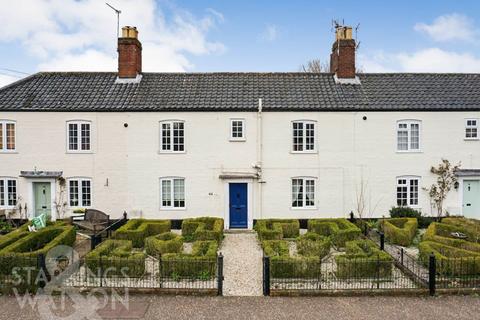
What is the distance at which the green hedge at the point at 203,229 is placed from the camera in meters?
16.4

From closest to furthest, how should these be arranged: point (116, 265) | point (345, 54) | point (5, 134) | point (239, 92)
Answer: point (116, 265)
point (5, 134)
point (239, 92)
point (345, 54)

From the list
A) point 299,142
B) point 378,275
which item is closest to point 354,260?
point 378,275

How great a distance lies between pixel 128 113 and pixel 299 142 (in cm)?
913

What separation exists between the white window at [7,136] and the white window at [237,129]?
11446 mm

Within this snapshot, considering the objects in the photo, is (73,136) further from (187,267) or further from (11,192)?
(187,267)

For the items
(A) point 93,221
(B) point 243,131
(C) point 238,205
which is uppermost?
(B) point 243,131

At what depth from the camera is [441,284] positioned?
11320mm

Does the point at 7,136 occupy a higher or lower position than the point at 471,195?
higher

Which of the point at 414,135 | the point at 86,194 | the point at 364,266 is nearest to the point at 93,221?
the point at 86,194

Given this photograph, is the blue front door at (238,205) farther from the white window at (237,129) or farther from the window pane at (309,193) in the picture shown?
the window pane at (309,193)

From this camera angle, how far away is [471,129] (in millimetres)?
20359

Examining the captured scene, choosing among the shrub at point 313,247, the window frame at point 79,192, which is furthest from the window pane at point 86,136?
the shrub at point 313,247

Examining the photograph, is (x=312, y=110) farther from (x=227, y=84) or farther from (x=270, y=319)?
(x=270, y=319)

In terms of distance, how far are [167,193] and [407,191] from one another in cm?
1284
